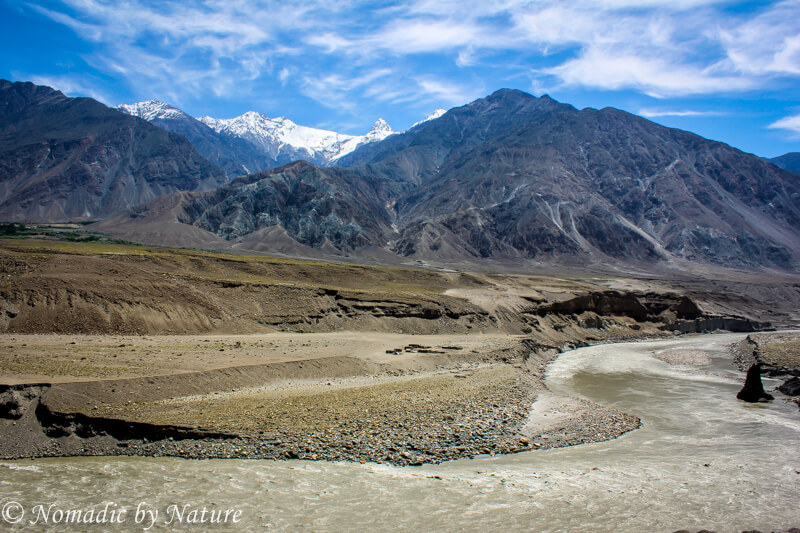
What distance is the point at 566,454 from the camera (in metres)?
16.6

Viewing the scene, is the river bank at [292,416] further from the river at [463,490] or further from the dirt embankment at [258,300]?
the dirt embankment at [258,300]

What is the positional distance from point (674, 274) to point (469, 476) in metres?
183

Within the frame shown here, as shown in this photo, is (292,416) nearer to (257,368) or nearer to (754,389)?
(257,368)

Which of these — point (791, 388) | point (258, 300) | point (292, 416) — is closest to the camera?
point (292, 416)

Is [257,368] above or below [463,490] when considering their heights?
above

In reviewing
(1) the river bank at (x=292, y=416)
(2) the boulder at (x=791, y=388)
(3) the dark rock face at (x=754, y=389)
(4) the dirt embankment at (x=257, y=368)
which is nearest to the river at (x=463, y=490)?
(1) the river bank at (x=292, y=416)

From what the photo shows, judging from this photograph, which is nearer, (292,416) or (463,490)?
(463,490)

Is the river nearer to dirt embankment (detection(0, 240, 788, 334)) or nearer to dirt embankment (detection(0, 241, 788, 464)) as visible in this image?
dirt embankment (detection(0, 241, 788, 464))

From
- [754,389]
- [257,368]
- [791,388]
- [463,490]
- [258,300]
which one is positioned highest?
[258,300]

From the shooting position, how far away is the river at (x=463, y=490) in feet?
36.6

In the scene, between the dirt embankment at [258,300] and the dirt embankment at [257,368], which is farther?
the dirt embankment at [258,300]

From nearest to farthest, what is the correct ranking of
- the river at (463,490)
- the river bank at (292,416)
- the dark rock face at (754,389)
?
the river at (463,490), the river bank at (292,416), the dark rock face at (754,389)

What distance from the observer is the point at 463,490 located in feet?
42.8

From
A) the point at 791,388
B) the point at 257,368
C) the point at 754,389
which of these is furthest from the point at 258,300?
the point at 791,388
